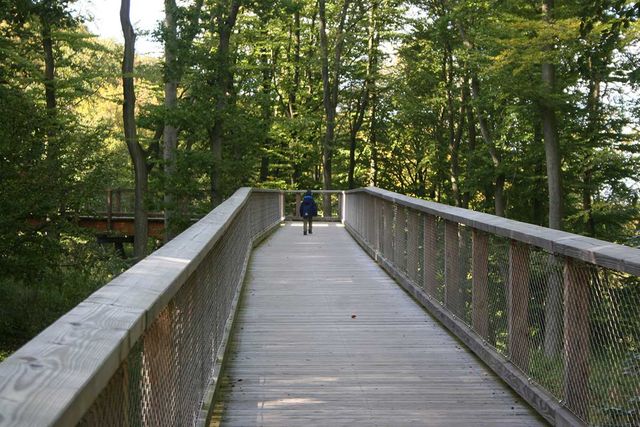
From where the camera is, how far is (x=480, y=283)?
633 centimetres

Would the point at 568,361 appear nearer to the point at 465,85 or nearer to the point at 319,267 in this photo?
the point at 319,267

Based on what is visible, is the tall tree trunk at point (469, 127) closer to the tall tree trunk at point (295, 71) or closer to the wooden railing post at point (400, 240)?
the tall tree trunk at point (295, 71)

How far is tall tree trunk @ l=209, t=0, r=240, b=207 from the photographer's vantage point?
25.7m

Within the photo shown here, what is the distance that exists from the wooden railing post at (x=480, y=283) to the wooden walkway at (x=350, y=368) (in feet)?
0.91

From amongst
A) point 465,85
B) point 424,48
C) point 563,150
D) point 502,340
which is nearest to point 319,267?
point 502,340

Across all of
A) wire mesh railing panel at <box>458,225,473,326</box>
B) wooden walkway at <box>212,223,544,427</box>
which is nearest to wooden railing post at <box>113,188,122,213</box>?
wooden walkway at <box>212,223,544,427</box>

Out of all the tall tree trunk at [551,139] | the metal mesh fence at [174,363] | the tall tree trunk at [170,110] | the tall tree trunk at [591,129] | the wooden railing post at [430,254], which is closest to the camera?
the metal mesh fence at [174,363]

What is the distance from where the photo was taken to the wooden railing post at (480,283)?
20.3ft

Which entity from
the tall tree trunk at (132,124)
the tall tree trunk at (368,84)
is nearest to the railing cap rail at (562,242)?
the tall tree trunk at (132,124)

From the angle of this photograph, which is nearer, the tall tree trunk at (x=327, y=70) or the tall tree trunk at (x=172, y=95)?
the tall tree trunk at (x=172, y=95)

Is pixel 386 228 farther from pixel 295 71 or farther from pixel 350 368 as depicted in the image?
pixel 295 71

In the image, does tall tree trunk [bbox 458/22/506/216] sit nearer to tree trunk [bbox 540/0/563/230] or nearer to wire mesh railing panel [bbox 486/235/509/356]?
tree trunk [bbox 540/0/563/230]

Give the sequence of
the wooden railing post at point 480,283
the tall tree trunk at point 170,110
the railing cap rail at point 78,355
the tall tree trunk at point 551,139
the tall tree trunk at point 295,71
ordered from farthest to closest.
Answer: the tall tree trunk at point 295,71 → the tall tree trunk at point 170,110 → the tall tree trunk at point 551,139 → the wooden railing post at point 480,283 → the railing cap rail at point 78,355

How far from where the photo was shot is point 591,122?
24922 mm
